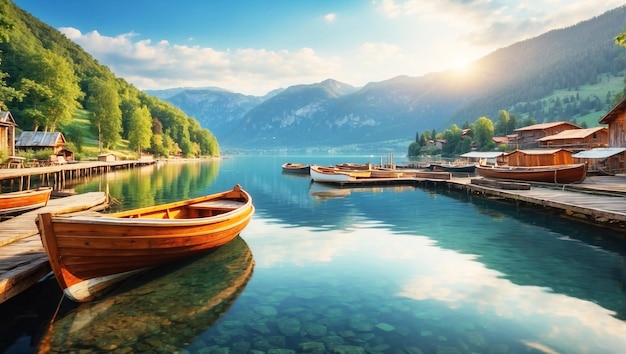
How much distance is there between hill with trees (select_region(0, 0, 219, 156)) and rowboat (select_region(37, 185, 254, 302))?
13.0 meters

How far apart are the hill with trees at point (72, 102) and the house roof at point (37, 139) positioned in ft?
12.4

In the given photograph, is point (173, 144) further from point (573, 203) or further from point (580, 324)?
point (580, 324)

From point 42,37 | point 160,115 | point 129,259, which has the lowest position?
point 129,259

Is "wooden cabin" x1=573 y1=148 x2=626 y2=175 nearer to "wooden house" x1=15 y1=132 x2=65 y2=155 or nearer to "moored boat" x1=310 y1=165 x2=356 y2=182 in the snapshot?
"moored boat" x1=310 y1=165 x2=356 y2=182

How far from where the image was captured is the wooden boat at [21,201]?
21688mm

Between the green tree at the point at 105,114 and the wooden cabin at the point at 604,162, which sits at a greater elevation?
the green tree at the point at 105,114

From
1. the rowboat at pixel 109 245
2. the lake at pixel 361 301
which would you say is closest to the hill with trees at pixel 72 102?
the rowboat at pixel 109 245

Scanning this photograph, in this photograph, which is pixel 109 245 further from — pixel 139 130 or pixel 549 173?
pixel 139 130

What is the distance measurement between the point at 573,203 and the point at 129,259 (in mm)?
23771

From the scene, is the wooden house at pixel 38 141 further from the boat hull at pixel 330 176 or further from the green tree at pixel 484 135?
the green tree at pixel 484 135

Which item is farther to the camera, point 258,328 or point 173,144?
point 173,144

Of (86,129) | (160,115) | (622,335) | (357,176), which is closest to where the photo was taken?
(622,335)

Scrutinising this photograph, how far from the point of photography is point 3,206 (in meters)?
21.7

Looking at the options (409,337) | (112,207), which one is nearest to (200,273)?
(409,337)
